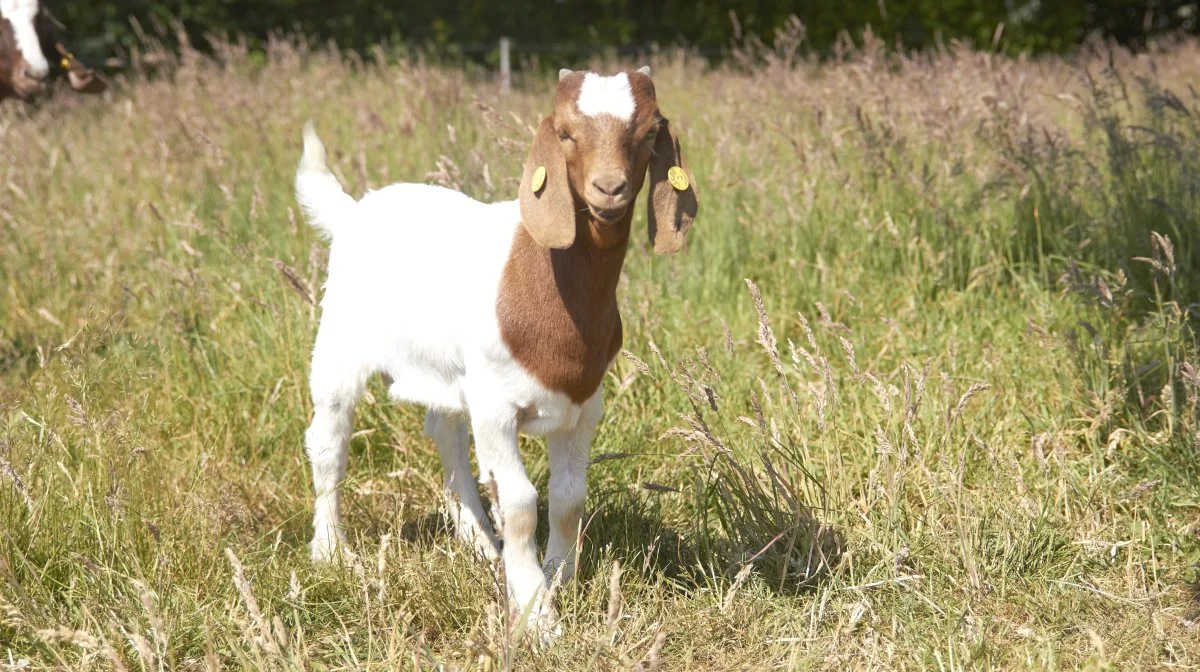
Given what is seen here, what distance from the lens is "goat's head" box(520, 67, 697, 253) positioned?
2.51m

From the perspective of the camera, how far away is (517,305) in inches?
109

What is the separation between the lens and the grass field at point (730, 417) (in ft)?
9.36

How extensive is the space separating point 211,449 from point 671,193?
73.1 inches

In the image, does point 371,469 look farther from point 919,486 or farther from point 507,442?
point 919,486

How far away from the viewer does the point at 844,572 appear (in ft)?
10.4

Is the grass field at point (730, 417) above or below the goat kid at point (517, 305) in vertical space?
below

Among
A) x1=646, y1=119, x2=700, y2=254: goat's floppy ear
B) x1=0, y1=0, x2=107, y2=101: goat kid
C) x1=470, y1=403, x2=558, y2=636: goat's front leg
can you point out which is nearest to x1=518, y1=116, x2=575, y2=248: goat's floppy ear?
x1=646, y1=119, x2=700, y2=254: goat's floppy ear

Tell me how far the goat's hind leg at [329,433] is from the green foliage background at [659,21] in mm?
11057

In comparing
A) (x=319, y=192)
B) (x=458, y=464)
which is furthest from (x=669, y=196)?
(x=319, y=192)

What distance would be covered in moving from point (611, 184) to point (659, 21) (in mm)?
16095

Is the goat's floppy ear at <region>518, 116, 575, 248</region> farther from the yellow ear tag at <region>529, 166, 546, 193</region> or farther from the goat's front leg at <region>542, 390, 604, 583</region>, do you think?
the goat's front leg at <region>542, 390, 604, 583</region>

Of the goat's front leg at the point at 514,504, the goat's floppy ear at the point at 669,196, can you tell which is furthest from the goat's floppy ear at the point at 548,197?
the goat's front leg at the point at 514,504

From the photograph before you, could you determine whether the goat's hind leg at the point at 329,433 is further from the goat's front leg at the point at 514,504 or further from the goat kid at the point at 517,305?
the goat's front leg at the point at 514,504

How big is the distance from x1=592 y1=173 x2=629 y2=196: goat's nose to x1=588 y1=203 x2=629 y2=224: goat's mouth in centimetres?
3
